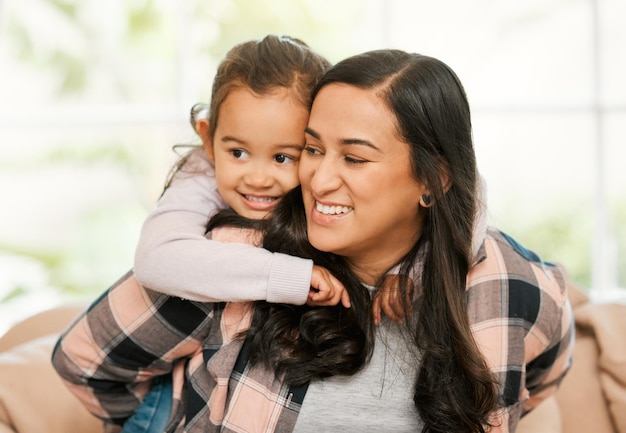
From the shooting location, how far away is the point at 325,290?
1.66m

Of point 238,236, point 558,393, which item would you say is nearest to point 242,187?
point 238,236

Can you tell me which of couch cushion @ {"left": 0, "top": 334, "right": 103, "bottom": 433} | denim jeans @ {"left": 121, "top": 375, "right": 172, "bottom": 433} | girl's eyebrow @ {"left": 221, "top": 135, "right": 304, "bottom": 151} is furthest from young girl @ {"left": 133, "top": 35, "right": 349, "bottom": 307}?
couch cushion @ {"left": 0, "top": 334, "right": 103, "bottom": 433}

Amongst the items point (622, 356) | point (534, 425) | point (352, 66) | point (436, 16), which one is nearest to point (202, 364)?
point (352, 66)

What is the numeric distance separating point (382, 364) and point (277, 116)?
541 millimetres

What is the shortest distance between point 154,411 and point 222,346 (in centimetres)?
28

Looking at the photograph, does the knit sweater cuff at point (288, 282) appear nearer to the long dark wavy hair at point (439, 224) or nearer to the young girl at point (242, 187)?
the young girl at point (242, 187)

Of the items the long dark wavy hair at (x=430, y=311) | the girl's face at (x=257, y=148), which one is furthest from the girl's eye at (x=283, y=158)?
the long dark wavy hair at (x=430, y=311)

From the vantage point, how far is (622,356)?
2297mm

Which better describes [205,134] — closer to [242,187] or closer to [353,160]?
[242,187]

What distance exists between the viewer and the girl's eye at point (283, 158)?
183cm

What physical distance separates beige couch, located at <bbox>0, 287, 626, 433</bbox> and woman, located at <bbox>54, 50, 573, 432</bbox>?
311 mm

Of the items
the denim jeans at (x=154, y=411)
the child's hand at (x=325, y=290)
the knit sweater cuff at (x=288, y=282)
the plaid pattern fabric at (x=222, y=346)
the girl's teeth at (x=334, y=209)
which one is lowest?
the denim jeans at (x=154, y=411)

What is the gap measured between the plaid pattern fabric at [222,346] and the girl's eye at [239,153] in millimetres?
323

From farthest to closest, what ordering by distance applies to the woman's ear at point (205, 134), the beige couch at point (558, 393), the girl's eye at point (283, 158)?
the beige couch at point (558, 393)
the woman's ear at point (205, 134)
the girl's eye at point (283, 158)
